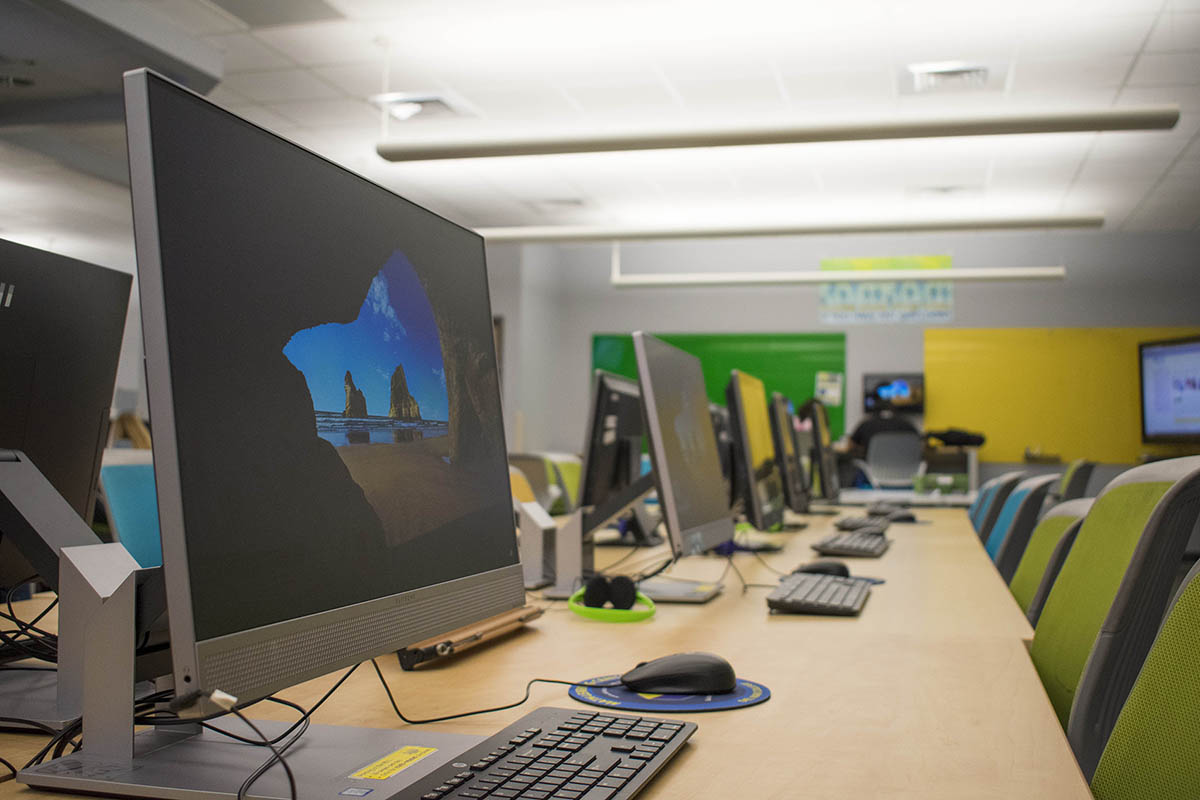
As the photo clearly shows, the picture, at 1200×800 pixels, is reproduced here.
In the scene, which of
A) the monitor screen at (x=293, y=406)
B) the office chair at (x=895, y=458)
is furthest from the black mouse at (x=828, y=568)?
the office chair at (x=895, y=458)

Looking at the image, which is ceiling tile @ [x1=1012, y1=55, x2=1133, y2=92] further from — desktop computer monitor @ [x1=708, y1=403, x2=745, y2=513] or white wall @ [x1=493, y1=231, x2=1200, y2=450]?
white wall @ [x1=493, y1=231, x2=1200, y2=450]

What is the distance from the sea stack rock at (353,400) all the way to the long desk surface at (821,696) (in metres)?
0.33

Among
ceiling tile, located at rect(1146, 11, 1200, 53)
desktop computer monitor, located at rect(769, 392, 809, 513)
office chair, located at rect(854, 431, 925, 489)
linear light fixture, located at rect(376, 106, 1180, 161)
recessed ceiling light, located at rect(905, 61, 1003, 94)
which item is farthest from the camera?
office chair, located at rect(854, 431, 925, 489)

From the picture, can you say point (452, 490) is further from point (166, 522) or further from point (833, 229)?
point (833, 229)

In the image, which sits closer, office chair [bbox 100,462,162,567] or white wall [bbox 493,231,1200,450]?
office chair [bbox 100,462,162,567]

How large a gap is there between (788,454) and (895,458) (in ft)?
16.1

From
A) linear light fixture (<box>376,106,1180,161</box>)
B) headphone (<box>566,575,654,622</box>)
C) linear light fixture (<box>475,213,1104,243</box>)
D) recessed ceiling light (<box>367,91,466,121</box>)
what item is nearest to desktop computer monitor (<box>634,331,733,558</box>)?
headphone (<box>566,575,654,622</box>)

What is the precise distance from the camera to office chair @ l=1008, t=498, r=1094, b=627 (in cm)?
186

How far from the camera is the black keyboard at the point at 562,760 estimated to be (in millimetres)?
734

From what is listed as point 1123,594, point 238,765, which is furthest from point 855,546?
point 238,765

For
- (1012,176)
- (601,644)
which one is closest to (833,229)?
(1012,176)

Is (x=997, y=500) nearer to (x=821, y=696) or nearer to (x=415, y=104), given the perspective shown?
(x=821, y=696)

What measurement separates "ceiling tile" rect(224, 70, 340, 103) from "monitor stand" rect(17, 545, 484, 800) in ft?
15.8

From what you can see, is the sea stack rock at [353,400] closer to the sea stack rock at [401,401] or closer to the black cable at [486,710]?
the sea stack rock at [401,401]
